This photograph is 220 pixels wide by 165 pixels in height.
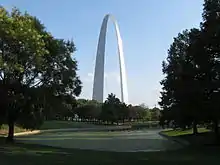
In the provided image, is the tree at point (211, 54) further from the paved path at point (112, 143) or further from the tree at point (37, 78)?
the tree at point (37, 78)

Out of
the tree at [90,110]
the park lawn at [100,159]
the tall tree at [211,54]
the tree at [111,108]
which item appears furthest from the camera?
the tree at [90,110]

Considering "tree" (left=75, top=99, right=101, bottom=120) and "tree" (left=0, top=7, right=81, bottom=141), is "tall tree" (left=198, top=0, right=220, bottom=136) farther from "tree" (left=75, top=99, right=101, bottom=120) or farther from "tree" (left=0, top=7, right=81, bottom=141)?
"tree" (left=75, top=99, right=101, bottom=120)

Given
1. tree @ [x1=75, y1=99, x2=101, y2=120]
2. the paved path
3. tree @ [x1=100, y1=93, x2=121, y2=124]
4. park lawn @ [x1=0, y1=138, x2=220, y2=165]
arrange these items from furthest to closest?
tree @ [x1=75, y1=99, x2=101, y2=120] → tree @ [x1=100, y1=93, x2=121, y2=124] → the paved path → park lawn @ [x1=0, y1=138, x2=220, y2=165]

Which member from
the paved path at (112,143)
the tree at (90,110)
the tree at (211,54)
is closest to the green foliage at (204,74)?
the tree at (211,54)

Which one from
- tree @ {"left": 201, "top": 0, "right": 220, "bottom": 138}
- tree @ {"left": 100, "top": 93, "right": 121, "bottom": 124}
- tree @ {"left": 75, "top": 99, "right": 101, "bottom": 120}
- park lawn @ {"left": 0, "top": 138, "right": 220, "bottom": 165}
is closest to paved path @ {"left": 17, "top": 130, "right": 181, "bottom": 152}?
tree @ {"left": 201, "top": 0, "right": 220, "bottom": 138}

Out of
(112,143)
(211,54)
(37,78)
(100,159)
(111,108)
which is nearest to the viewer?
(100,159)

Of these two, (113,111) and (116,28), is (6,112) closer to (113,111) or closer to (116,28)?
(116,28)

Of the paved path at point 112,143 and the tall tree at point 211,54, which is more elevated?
the tall tree at point 211,54

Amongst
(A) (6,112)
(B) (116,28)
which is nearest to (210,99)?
(A) (6,112)

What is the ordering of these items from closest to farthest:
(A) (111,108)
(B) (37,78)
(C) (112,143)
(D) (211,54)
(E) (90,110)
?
(D) (211,54)
(B) (37,78)
(C) (112,143)
(A) (111,108)
(E) (90,110)

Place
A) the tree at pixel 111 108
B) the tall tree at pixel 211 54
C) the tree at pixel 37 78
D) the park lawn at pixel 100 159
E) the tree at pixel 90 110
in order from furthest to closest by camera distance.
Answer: the tree at pixel 90 110 → the tree at pixel 111 108 → the tree at pixel 37 78 → the tall tree at pixel 211 54 → the park lawn at pixel 100 159

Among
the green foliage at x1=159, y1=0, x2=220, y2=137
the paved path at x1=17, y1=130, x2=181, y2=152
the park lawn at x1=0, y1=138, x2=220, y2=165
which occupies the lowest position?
the park lawn at x1=0, y1=138, x2=220, y2=165

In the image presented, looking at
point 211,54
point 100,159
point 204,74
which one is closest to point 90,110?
point 204,74

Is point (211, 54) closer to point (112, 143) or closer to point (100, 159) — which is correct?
point (100, 159)
